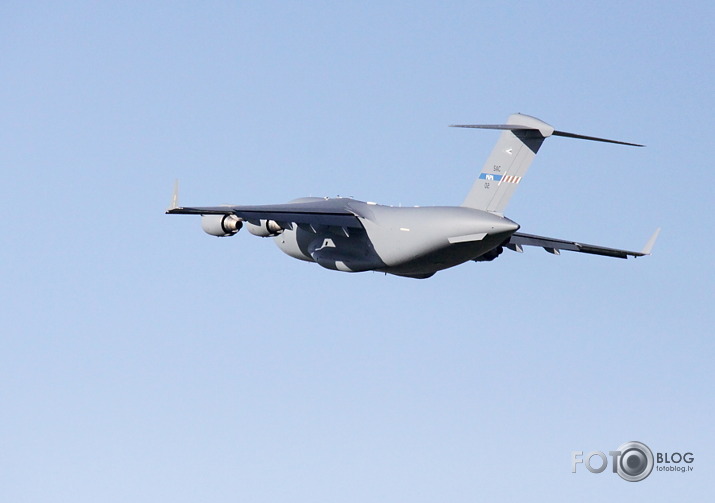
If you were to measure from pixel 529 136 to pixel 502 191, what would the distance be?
4.41ft

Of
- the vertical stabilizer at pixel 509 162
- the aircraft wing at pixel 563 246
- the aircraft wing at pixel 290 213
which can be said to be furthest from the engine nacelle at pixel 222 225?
the aircraft wing at pixel 563 246

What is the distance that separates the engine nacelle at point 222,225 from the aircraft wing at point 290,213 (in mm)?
1312

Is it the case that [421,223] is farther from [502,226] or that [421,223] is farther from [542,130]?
[542,130]

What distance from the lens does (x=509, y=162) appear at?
99.2 feet

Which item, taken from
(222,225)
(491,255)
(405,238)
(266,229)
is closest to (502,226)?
(405,238)

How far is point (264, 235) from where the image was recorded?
33.8 metres

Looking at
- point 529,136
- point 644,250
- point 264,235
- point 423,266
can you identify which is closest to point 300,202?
point 264,235

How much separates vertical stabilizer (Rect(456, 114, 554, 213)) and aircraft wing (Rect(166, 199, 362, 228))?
9.50 feet

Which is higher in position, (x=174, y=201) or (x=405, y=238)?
(x=405, y=238)

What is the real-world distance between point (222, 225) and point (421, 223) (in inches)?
226

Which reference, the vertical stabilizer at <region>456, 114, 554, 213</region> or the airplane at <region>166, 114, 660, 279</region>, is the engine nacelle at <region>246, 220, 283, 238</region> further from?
the vertical stabilizer at <region>456, 114, 554, 213</region>

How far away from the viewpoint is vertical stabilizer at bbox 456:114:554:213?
30.0 metres

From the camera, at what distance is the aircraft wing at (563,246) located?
3266 cm

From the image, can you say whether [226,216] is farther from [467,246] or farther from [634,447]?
[634,447]
